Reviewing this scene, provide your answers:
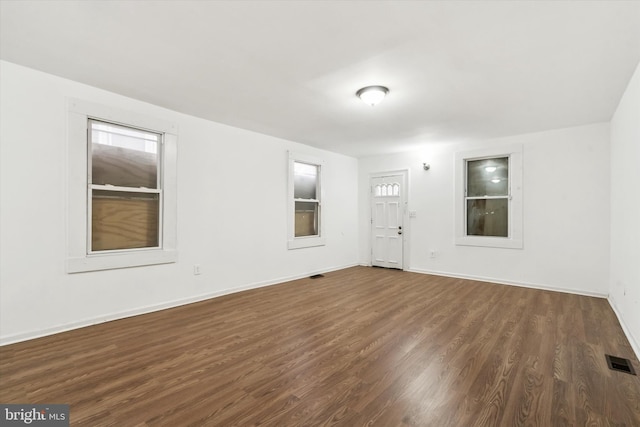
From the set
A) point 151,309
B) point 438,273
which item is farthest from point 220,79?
point 438,273

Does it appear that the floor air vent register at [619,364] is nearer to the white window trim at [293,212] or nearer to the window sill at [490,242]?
the window sill at [490,242]

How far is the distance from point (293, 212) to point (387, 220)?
93.8 inches

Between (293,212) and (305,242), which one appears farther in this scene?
(305,242)

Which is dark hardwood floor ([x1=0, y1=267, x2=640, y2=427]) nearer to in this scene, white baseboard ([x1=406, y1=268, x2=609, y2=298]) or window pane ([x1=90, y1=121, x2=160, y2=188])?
white baseboard ([x1=406, y1=268, x2=609, y2=298])

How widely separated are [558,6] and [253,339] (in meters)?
3.60

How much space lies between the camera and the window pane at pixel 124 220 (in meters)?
3.41

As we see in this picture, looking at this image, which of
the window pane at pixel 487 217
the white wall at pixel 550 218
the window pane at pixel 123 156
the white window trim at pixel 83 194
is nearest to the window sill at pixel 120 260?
the white window trim at pixel 83 194

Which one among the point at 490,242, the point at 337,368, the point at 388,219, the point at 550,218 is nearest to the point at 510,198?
the point at 550,218

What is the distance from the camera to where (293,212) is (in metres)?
5.70

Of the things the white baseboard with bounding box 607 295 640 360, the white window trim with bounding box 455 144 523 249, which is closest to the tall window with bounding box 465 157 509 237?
the white window trim with bounding box 455 144 523 249

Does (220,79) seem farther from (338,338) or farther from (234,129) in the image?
(338,338)

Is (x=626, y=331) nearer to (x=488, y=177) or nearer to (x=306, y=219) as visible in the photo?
(x=488, y=177)

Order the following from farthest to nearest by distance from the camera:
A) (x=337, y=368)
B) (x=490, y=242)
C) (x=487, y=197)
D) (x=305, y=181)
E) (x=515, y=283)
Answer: (x=305, y=181), (x=487, y=197), (x=490, y=242), (x=515, y=283), (x=337, y=368)

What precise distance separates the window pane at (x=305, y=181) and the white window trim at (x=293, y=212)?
0.37 ft
